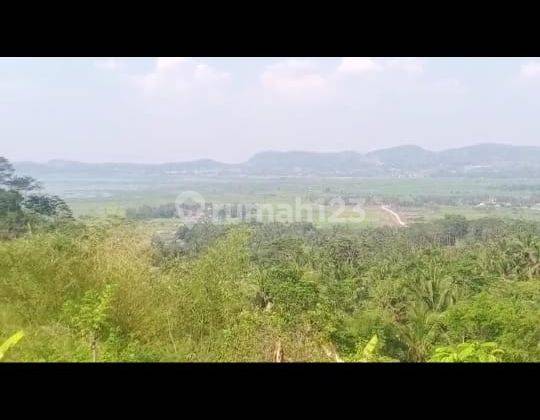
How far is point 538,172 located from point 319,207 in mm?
6454

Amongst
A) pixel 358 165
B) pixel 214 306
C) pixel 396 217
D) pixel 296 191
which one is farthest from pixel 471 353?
pixel 396 217

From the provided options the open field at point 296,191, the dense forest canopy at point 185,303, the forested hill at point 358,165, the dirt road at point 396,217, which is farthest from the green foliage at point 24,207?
the dirt road at point 396,217

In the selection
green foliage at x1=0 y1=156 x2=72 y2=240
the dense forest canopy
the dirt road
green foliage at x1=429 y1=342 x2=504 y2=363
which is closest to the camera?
green foliage at x1=429 y1=342 x2=504 y2=363

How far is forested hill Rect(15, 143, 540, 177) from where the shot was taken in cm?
627

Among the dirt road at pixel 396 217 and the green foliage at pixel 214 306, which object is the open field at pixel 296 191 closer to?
the dirt road at pixel 396 217

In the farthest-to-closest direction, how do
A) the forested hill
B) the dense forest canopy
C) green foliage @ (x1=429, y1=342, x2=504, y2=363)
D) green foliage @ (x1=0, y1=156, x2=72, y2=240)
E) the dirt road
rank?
the dirt road < the forested hill < green foliage @ (x1=0, y1=156, x2=72, y2=240) < the dense forest canopy < green foliage @ (x1=429, y1=342, x2=504, y2=363)

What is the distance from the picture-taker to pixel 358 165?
10.9 meters

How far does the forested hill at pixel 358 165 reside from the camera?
6270 mm

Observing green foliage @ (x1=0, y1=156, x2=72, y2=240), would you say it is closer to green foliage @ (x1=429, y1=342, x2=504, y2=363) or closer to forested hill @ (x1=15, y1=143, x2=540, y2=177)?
forested hill @ (x1=15, y1=143, x2=540, y2=177)

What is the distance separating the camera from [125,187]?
6.13 meters

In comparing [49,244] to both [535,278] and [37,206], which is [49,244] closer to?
[37,206]

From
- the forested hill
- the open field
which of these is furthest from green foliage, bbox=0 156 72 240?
the forested hill

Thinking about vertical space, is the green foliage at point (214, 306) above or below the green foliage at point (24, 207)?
below

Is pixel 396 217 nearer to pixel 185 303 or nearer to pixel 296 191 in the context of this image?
pixel 296 191
